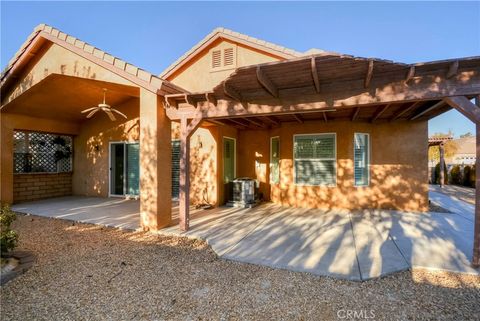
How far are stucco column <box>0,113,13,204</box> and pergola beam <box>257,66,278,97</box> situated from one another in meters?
9.19

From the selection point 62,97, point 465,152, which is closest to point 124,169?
point 62,97

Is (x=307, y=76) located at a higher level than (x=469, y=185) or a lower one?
higher

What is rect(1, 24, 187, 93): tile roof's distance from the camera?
5.31 m

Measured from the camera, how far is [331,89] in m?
4.28

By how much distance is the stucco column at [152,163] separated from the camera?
5.41m

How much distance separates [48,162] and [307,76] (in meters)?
10.8

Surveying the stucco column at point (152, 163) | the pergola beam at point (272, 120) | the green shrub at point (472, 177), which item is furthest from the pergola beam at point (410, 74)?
the green shrub at point (472, 177)

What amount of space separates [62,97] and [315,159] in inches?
344

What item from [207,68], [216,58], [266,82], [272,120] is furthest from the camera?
[207,68]

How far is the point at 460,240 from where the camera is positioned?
181 inches

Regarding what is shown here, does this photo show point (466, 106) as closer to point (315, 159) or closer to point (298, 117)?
point (298, 117)

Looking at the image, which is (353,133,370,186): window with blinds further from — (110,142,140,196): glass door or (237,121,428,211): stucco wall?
(110,142,140,196): glass door

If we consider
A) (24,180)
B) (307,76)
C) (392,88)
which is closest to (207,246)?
(307,76)

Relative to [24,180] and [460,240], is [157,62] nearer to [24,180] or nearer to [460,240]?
[24,180]
